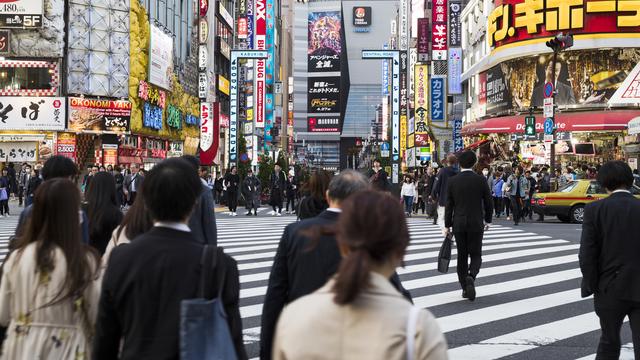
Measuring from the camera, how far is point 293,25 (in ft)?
502

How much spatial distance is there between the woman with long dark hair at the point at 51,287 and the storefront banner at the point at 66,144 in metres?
36.8

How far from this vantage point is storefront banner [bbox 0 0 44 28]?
37.8m

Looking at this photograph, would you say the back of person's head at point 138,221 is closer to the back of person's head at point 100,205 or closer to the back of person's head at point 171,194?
the back of person's head at point 100,205

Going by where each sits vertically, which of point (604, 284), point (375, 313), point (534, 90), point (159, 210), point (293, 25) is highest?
point (293, 25)

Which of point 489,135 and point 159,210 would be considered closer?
point 159,210

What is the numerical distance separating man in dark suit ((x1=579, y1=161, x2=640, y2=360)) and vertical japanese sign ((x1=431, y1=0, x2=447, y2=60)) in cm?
4372

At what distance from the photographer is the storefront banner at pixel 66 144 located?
38.5 metres

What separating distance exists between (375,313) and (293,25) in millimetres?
154041

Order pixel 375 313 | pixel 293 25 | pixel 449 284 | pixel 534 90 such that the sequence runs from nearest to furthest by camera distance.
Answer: pixel 375 313
pixel 449 284
pixel 534 90
pixel 293 25

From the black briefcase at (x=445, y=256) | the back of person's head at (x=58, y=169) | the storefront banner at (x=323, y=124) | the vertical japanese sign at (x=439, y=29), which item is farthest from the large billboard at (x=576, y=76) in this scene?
the storefront banner at (x=323, y=124)

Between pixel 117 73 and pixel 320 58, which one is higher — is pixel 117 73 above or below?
below

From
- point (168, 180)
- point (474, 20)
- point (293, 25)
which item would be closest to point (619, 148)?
point (474, 20)

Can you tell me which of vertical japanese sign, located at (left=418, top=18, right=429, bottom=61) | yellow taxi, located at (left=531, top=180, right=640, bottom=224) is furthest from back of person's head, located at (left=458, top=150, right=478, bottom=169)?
vertical japanese sign, located at (left=418, top=18, right=429, bottom=61)

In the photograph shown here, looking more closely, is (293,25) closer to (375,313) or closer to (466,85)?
(466,85)
